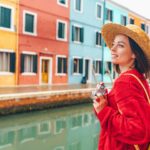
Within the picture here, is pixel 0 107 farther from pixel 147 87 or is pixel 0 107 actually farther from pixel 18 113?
pixel 147 87

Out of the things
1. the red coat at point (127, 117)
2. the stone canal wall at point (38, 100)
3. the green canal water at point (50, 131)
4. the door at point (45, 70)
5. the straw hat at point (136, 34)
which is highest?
the door at point (45, 70)

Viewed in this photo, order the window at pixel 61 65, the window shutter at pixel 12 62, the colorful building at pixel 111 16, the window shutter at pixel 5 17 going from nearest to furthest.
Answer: the window shutter at pixel 5 17 < the window shutter at pixel 12 62 < the window at pixel 61 65 < the colorful building at pixel 111 16

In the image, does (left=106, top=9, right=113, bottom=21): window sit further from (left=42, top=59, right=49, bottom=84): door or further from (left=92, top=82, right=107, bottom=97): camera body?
(left=92, top=82, right=107, bottom=97): camera body

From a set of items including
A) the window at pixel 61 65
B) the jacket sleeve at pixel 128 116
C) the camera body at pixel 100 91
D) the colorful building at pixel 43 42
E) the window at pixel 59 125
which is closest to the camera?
the jacket sleeve at pixel 128 116

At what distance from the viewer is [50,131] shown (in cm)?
1072

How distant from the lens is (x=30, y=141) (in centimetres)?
934

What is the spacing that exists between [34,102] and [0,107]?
1722 millimetres

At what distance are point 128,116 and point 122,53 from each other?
1.05ft

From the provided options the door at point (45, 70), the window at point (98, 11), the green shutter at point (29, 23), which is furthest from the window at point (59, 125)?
the window at point (98, 11)

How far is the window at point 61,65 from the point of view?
69.3 ft

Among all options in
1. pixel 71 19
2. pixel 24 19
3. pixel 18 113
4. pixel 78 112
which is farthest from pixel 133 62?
pixel 71 19

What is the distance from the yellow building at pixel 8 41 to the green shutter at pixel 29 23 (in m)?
0.82

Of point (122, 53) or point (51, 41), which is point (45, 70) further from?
point (122, 53)

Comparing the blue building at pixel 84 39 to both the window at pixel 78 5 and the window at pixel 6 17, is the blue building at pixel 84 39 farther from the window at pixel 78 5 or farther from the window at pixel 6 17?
the window at pixel 6 17
